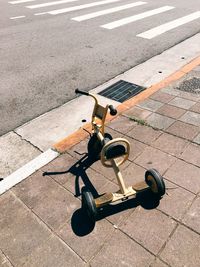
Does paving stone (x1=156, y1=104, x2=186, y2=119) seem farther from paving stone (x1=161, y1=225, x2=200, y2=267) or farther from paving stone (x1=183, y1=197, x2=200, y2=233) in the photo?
paving stone (x1=161, y1=225, x2=200, y2=267)

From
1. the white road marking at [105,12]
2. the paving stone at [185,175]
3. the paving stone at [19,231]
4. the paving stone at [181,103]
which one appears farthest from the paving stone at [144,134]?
the white road marking at [105,12]

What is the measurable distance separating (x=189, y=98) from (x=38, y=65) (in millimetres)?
4521

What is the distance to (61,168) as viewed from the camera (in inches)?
197

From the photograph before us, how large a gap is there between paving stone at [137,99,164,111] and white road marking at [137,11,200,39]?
482 centimetres

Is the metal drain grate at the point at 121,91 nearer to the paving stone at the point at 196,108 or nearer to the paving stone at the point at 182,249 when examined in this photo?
the paving stone at the point at 196,108

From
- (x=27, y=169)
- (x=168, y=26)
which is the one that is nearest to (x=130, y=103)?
(x=27, y=169)

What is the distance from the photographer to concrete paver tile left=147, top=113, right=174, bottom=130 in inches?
231

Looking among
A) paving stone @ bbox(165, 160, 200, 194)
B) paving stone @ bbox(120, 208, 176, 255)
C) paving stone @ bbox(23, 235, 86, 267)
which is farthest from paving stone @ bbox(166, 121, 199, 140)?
paving stone @ bbox(23, 235, 86, 267)

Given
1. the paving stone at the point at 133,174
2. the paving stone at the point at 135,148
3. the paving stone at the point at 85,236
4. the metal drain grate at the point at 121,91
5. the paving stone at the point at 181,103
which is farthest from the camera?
the metal drain grate at the point at 121,91

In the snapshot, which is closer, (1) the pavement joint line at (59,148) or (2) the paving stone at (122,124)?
(1) the pavement joint line at (59,148)

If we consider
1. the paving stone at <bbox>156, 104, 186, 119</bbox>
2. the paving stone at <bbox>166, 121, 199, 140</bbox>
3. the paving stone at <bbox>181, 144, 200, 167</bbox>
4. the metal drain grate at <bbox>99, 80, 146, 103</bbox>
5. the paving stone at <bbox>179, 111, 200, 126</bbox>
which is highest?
the paving stone at <bbox>181, 144, 200, 167</bbox>

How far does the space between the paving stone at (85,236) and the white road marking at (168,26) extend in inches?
327

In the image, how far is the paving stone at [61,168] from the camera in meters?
4.81

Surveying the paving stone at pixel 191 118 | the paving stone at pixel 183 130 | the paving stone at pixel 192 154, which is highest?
the paving stone at pixel 192 154
